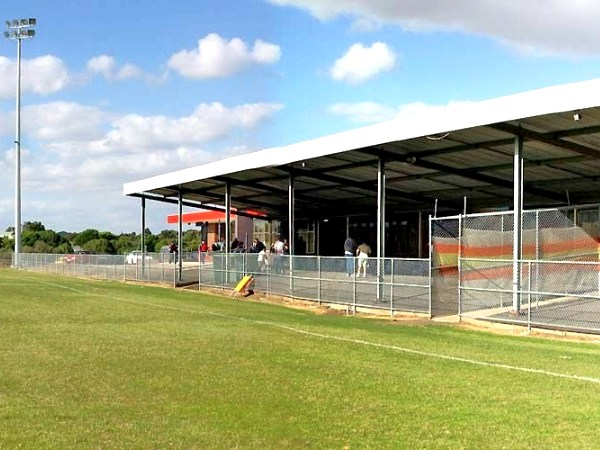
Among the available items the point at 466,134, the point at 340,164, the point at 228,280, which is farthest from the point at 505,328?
the point at 228,280

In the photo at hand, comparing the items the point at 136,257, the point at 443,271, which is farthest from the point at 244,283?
the point at 136,257

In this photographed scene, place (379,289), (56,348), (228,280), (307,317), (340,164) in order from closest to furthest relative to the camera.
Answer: (56,348), (307,317), (379,289), (340,164), (228,280)

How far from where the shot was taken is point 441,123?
57.7 feet

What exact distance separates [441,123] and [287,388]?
1070 cm

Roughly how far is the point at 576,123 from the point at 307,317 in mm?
7825

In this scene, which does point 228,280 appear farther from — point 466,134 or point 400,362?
point 400,362

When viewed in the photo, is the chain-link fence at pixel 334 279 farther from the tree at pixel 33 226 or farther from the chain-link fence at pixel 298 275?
the tree at pixel 33 226

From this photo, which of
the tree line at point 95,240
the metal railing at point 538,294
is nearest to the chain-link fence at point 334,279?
the metal railing at point 538,294

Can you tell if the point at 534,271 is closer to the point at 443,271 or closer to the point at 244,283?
the point at 443,271

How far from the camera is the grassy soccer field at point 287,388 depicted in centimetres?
634

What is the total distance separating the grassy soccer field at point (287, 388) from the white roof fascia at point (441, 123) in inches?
183

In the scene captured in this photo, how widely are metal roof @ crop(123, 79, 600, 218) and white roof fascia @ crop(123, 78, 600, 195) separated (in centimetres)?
2

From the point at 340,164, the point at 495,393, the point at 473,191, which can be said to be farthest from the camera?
the point at 473,191

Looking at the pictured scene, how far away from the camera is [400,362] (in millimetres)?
10492
